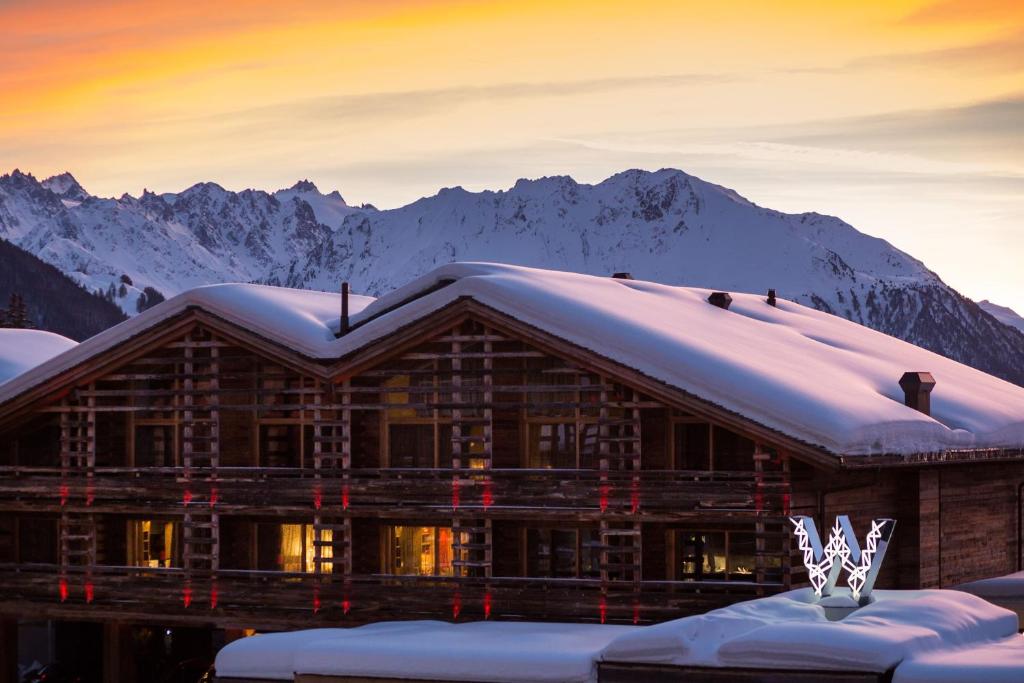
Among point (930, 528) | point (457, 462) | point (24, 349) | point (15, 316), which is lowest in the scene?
point (930, 528)

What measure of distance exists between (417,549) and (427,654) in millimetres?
7687

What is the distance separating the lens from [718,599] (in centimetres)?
3262

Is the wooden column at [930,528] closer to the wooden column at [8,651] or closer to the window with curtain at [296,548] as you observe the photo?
the window with curtain at [296,548]

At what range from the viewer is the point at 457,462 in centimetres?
3478

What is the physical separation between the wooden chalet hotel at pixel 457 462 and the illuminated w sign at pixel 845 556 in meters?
2.61

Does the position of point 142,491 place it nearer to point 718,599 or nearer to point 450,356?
point 450,356

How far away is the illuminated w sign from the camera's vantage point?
91.1 feet

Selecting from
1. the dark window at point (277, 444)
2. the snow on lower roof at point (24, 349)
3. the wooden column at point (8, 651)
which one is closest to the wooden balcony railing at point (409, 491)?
the dark window at point (277, 444)

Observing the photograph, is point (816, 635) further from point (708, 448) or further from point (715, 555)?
point (708, 448)

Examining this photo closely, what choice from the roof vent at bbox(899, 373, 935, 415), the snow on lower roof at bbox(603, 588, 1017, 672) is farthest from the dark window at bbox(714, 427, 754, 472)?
the roof vent at bbox(899, 373, 935, 415)

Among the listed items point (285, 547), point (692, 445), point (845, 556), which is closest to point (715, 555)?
point (692, 445)

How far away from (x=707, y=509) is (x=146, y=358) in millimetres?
12596

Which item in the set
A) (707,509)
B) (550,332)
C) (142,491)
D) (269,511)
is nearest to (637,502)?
(707,509)

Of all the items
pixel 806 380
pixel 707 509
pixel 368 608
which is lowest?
pixel 368 608
